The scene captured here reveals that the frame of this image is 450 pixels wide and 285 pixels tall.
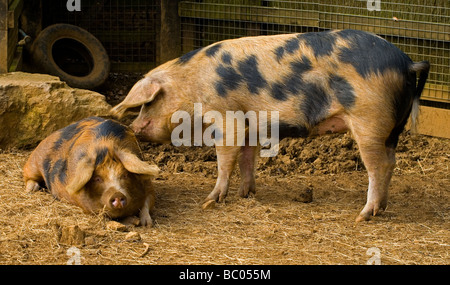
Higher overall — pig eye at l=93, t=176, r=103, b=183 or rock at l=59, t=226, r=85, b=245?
pig eye at l=93, t=176, r=103, b=183

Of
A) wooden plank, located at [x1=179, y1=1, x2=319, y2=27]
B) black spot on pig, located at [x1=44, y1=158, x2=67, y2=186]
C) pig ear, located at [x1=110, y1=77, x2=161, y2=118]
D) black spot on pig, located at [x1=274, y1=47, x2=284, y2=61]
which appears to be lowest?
black spot on pig, located at [x1=44, y1=158, x2=67, y2=186]

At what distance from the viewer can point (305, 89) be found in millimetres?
5098

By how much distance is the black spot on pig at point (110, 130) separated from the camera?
5059 mm

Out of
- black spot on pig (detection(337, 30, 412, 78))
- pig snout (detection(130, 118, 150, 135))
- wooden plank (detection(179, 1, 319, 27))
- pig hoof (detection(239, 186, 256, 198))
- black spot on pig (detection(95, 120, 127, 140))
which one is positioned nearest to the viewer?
black spot on pig (detection(337, 30, 412, 78))

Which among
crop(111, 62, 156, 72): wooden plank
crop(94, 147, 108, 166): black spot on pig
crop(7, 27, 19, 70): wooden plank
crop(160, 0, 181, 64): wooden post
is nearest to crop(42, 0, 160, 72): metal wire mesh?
crop(111, 62, 156, 72): wooden plank

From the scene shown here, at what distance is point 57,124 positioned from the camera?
686 centimetres

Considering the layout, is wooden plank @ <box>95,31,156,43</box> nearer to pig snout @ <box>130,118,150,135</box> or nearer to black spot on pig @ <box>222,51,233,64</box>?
pig snout @ <box>130,118,150,135</box>

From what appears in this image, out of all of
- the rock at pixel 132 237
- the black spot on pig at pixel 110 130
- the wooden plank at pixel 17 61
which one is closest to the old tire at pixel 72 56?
the wooden plank at pixel 17 61

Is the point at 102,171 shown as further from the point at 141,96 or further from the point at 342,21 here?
the point at 342,21

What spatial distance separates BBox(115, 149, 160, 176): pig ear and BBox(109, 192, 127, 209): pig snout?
187 mm

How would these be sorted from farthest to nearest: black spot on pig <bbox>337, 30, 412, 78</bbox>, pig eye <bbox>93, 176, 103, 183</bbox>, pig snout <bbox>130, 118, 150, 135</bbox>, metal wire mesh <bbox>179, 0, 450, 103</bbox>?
metal wire mesh <bbox>179, 0, 450, 103</bbox> → pig snout <bbox>130, 118, 150, 135</bbox> → black spot on pig <bbox>337, 30, 412, 78</bbox> → pig eye <bbox>93, 176, 103, 183</bbox>

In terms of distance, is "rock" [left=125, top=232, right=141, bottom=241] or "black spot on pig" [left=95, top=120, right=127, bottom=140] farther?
"black spot on pig" [left=95, top=120, right=127, bottom=140]

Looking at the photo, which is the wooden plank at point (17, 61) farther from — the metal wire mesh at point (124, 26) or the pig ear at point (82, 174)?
the pig ear at point (82, 174)

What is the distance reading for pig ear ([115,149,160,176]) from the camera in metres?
4.69
